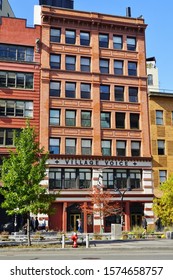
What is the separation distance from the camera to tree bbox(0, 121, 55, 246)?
24.7 metres

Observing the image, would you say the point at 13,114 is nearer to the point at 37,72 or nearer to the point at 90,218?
the point at 37,72

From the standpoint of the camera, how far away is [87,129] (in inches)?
1700

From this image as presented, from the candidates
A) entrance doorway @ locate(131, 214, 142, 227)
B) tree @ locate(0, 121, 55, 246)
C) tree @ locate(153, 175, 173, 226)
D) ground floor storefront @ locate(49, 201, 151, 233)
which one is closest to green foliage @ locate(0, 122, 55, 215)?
tree @ locate(0, 121, 55, 246)

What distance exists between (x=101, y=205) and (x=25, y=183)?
16.3 metres

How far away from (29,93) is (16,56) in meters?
4.92

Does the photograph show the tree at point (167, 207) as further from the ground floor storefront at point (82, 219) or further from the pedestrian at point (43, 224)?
the pedestrian at point (43, 224)

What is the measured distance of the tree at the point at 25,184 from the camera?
81.0 feet

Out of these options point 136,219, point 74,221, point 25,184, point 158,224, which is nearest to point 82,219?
point 74,221

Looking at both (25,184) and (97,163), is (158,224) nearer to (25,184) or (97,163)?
(97,163)

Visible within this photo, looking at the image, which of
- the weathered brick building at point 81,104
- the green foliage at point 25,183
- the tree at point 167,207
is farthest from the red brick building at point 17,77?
the tree at point 167,207

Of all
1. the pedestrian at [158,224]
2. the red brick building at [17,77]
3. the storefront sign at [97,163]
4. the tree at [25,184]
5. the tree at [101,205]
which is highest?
the red brick building at [17,77]

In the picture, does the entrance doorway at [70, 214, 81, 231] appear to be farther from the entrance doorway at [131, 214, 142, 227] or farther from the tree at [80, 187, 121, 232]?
the entrance doorway at [131, 214, 142, 227]

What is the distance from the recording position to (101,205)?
39.7 meters
